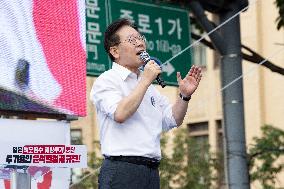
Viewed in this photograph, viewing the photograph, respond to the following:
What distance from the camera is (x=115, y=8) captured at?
8.73m

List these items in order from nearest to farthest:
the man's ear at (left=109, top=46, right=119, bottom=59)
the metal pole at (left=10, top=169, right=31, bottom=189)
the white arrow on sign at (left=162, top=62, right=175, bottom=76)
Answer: the metal pole at (left=10, top=169, right=31, bottom=189) < the man's ear at (left=109, top=46, right=119, bottom=59) < the white arrow on sign at (left=162, top=62, right=175, bottom=76)

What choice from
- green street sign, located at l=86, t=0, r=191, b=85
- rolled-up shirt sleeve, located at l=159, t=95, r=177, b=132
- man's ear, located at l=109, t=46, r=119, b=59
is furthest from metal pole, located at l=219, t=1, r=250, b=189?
man's ear, located at l=109, t=46, r=119, b=59

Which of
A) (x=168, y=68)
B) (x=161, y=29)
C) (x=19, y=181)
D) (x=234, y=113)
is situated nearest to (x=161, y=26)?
(x=161, y=29)

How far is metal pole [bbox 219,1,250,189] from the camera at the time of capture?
884 centimetres

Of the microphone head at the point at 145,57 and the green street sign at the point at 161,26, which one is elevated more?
the green street sign at the point at 161,26

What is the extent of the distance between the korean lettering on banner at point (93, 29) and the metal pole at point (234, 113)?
58.8 inches

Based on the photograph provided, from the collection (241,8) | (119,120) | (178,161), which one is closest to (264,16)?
(178,161)

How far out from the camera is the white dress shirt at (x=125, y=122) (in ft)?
12.5

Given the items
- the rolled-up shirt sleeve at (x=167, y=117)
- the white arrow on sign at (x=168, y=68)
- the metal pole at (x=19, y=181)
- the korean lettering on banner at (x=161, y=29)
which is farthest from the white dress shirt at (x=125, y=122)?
the white arrow on sign at (x=168, y=68)

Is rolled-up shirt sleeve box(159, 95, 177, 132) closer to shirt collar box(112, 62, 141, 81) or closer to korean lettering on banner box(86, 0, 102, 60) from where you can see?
shirt collar box(112, 62, 141, 81)

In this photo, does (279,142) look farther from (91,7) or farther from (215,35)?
(91,7)

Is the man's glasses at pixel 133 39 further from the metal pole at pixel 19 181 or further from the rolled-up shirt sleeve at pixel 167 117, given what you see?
the metal pole at pixel 19 181

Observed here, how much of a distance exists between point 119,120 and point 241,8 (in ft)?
19.0

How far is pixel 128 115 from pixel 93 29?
4.88 meters
